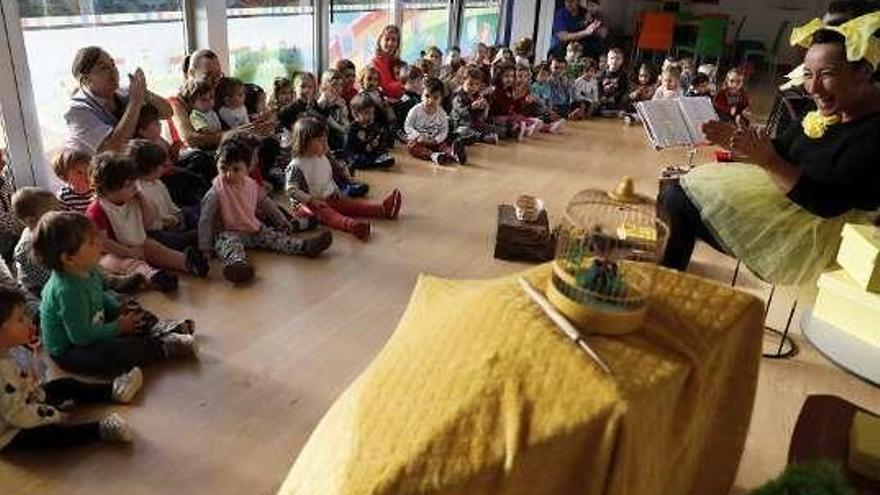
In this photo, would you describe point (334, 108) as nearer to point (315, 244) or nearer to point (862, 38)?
point (315, 244)

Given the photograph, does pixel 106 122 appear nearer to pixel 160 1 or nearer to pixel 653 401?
pixel 160 1

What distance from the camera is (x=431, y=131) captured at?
4656 mm

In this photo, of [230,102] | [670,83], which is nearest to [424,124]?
[230,102]

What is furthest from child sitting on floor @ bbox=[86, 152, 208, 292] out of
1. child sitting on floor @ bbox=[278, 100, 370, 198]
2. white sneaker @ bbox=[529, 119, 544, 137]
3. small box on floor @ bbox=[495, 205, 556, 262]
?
white sneaker @ bbox=[529, 119, 544, 137]

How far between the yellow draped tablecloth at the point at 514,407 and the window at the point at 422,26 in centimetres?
543

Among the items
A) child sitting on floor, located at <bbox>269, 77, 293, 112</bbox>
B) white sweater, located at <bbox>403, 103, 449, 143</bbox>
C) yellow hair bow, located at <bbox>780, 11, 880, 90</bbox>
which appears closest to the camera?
yellow hair bow, located at <bbox>780, 11, 880, 90</bbox>

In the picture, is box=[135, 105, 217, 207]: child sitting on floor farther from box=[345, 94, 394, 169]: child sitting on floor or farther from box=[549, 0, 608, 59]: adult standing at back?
box=[549, 0, 608, 59]: adult standing at back

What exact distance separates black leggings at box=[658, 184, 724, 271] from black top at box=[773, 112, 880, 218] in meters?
0.30

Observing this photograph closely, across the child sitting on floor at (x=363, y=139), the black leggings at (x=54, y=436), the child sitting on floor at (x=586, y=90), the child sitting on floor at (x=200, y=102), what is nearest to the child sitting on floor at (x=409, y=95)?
the child sitting on floor at (x=363, y=139)

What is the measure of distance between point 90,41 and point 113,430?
2.40 metres

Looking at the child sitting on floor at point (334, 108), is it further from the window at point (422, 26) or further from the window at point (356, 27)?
the window at point (422, 26)

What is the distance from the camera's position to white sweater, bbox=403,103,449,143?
183 inches

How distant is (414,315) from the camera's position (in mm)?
1124

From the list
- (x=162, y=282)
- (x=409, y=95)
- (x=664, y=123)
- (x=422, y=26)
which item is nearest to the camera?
(x=162, y=282)
